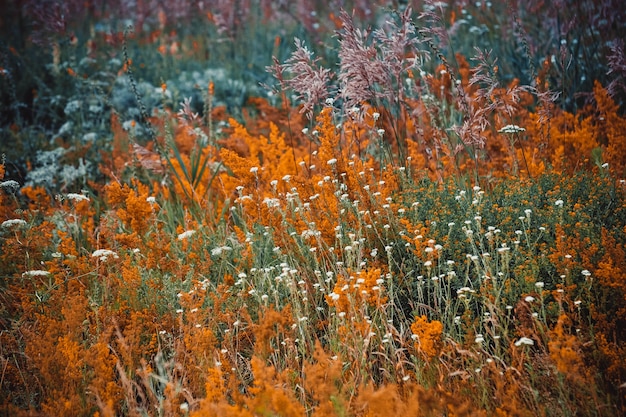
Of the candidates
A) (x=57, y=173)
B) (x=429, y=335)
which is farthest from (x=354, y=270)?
(x=57, y=173)

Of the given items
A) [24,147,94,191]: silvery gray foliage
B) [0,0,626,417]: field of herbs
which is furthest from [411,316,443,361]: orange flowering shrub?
[24,147,94,191]: silvery gray foliage

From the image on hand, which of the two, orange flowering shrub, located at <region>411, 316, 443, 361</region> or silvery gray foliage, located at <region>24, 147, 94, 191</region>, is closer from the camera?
orange flowering shrub, located at <region>411, 316, 443, 361</region>

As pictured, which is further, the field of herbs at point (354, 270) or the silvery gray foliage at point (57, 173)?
the silvery gray foliage at point (57, 173)

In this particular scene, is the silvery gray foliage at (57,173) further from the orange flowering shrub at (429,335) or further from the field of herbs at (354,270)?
the orange flowering shrub at (429,335)

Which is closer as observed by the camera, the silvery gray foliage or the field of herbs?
the field of herbs

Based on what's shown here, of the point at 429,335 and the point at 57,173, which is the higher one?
the point at 429,335

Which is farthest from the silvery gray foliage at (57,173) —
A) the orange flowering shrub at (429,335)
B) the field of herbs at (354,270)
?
the orange flowering shrub at (429,335)

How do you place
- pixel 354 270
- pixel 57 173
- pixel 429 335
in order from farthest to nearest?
pixel 57 173 < pixel 354 270 < pixel 429 335

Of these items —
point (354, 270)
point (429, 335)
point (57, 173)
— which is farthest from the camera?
point (57, 173)

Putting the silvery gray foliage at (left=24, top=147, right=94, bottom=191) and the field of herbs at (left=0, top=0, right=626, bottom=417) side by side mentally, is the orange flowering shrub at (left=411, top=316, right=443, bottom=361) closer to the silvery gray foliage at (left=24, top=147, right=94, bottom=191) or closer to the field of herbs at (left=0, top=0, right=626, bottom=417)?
the field of herbs at (left=0, top=0, right=626, bottom=417)

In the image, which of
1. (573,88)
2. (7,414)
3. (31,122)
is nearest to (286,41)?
(31,122)

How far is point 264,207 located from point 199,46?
6363 millimetres

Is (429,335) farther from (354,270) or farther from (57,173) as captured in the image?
(57,173)

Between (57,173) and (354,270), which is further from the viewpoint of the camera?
(57,173)
